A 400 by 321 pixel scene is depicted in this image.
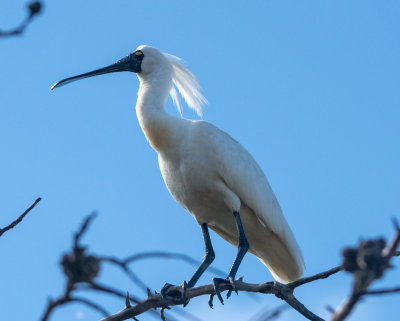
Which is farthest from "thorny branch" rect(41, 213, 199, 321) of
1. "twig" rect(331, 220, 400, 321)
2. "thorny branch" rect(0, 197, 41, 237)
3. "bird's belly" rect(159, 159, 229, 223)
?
"bird's belly" rect(159, 159, 229, 223)

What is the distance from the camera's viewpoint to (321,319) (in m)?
5.05

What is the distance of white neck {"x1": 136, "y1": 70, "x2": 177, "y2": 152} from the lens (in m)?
7.16

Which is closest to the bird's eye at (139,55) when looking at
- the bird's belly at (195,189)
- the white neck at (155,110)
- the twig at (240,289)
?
the white neck at (155,110)

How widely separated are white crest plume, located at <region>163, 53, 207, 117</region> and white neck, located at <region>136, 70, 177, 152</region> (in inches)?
23.6

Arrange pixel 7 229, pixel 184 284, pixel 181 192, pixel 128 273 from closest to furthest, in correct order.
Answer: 1. pixel 128 273
2. pixel 7 229
3. pixel 184 284
4. pixel 181 192

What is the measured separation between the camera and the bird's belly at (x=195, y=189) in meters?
7.07

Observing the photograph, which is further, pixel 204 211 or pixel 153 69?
pixel 153 69

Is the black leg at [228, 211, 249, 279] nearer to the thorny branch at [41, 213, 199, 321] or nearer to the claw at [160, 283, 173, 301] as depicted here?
the claw at [160, 283, 173, 301]

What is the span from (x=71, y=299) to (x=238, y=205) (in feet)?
18.8

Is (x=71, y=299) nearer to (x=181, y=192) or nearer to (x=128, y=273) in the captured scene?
(x=128, y=273)

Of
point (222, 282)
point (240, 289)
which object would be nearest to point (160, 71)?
point (222, 282)

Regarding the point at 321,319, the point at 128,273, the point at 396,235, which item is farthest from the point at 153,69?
the point at 396,235

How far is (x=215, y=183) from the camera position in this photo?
716 cm

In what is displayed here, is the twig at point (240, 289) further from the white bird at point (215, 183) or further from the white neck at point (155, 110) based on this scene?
the white neck at point (155, 110)
